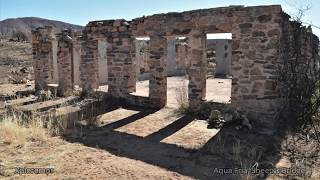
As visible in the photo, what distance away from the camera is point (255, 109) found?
7836 millimetres

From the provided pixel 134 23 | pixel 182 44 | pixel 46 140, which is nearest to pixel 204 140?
pixel 46 140

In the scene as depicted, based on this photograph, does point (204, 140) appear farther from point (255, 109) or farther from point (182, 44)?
point (182, 44)

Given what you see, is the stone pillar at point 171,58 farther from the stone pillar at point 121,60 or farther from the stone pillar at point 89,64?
the stone pillar at point 121,60

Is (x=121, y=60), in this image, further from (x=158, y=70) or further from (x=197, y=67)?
(x=197, y=67)

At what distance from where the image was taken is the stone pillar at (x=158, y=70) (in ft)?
31.5

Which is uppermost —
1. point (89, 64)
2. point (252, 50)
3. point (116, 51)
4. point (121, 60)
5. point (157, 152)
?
point (116, 51)

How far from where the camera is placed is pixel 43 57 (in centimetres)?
Answer: 1343

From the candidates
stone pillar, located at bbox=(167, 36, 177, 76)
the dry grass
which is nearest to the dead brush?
the dry grass

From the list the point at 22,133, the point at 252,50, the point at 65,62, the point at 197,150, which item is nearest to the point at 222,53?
the point at 65,62

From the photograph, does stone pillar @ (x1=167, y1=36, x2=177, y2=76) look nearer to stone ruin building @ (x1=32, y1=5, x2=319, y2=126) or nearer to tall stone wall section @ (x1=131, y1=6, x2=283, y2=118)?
stone ruin building @ (x1=32, y1=5, x2=319, y2=126)

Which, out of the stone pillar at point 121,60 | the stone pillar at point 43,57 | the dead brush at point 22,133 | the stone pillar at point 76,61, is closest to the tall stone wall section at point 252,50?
the stone pillar at point 121,60

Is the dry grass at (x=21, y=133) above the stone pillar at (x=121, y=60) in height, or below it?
below

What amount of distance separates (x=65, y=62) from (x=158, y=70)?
462 centimetres

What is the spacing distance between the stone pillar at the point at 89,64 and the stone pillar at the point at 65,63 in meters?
1.15
